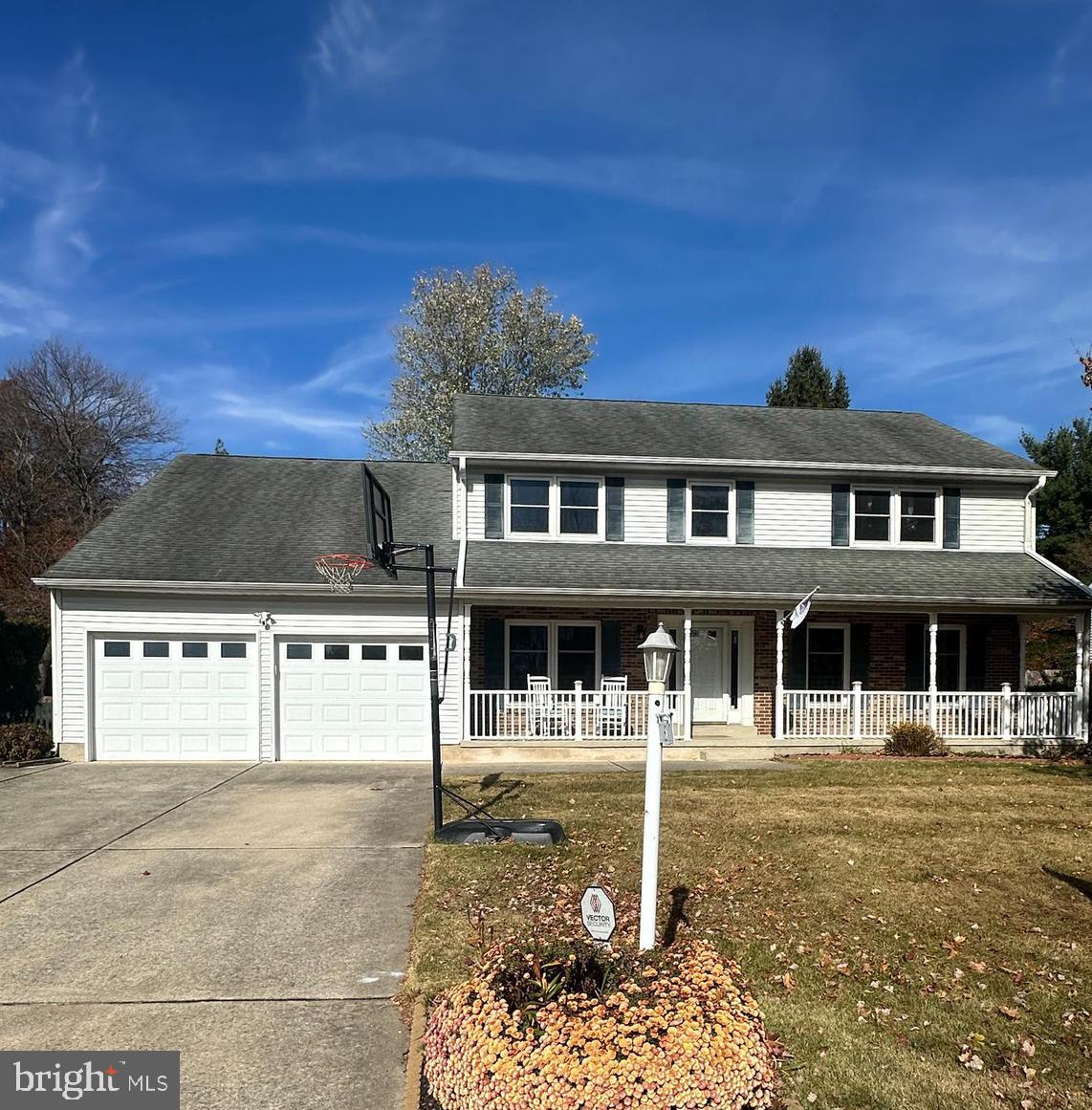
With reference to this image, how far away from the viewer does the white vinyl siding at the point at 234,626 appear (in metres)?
14.7

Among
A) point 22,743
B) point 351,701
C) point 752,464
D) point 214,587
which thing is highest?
point 752,464

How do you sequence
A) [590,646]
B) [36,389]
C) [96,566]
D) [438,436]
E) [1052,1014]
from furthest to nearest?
[438,436], [36,389], [590,646], [96,566], [1052,1014]

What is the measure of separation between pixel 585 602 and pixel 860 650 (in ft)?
19.9

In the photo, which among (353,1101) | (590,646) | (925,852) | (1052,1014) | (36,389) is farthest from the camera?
(36,389)

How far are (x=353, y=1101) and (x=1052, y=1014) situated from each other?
4028 mm

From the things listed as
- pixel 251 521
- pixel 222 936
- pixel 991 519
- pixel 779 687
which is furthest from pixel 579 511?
pixel 222 936

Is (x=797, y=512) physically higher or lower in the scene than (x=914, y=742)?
higher

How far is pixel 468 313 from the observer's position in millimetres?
37375

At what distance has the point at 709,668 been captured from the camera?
56.0 feet

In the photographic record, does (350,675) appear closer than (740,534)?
Yes

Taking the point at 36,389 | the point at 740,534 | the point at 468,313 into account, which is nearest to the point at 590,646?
the point at 740,534

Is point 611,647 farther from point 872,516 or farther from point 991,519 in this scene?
point 991,519

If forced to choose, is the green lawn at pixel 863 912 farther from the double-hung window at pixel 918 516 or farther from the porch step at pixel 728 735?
the double-hung window at pixel 918 516

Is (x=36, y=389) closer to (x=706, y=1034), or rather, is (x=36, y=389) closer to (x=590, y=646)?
(x=590, y=646)
